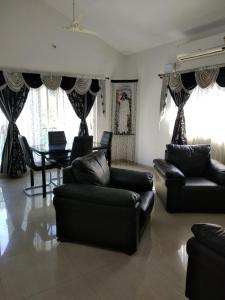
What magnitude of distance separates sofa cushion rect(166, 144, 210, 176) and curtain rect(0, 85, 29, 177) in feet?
10.0

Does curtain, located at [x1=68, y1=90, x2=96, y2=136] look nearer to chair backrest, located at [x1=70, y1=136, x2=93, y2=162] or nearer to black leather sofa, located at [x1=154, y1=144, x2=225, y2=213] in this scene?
chair backrest, located at [x1=70, y1=136, x2=93, y2=162]

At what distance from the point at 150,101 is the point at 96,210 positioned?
398 centimetres

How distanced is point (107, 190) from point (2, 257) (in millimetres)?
1195

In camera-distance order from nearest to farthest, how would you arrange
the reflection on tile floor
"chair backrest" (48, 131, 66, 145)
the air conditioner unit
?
the reflection on tile floor, the air conditioner unit, "chair backrest" (48, 131, 66, 145)

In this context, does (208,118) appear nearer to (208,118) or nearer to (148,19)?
(208,118)

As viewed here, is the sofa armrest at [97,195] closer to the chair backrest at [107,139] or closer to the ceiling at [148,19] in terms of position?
the chair backrest at [107,139]

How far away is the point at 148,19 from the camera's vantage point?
4539 millimetres

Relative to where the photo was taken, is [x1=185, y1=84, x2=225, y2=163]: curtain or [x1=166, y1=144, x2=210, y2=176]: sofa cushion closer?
[x1=166, y1=144, x2=210, y2=176]: sofa cushion

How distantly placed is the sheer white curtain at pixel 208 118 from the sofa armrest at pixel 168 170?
1.28 m

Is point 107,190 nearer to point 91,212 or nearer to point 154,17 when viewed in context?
point 91,212

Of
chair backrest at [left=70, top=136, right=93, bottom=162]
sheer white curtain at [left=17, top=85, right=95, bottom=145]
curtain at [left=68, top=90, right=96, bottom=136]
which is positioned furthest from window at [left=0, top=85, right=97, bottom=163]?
chair backrest at [left=70, top=136, right=93, bottom=162]

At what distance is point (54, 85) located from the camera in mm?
5414

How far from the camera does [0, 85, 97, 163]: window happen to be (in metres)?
5.27

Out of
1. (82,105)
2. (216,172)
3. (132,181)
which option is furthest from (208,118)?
(82,105)
